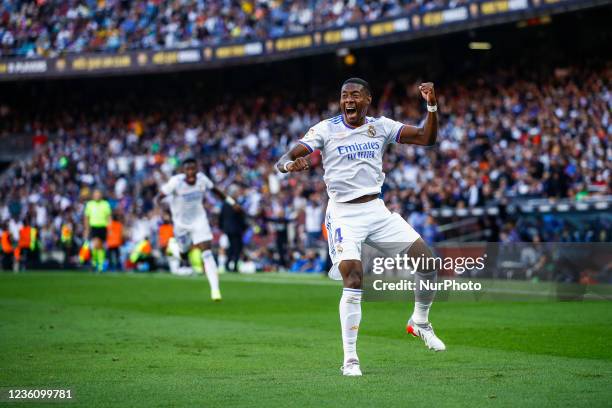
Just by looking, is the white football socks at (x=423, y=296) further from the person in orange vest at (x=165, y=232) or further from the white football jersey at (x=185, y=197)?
the person in orange vest at (x=165, y=232)

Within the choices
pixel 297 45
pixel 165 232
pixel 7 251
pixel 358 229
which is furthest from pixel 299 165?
pixel 297 45

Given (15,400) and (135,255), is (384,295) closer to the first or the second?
(15,400)

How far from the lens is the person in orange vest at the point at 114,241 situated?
96.5 feet

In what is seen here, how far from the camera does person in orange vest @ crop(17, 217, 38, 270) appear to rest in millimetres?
33219

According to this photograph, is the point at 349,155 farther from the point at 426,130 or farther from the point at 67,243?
the point at 67,243

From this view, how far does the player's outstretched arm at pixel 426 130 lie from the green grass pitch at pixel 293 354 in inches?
77.7

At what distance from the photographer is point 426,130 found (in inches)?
363

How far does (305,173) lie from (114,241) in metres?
6.91

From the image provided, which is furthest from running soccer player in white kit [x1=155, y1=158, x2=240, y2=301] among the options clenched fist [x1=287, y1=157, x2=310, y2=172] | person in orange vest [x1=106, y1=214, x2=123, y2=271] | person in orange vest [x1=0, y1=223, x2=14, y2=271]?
person in orange vest [x1=0, y1=223, x2=14, y2=271]

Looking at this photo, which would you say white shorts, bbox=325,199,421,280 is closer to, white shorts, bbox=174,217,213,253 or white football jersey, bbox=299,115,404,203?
white football jersey, bbox=299,115,404,203

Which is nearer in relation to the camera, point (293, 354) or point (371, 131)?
point (371, 131)

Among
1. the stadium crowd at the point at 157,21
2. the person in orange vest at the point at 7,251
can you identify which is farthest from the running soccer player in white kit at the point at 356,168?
the person in orange vest at the point at 7,251

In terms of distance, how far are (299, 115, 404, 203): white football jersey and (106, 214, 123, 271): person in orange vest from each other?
817 inches

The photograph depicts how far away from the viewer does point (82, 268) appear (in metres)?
32.7
